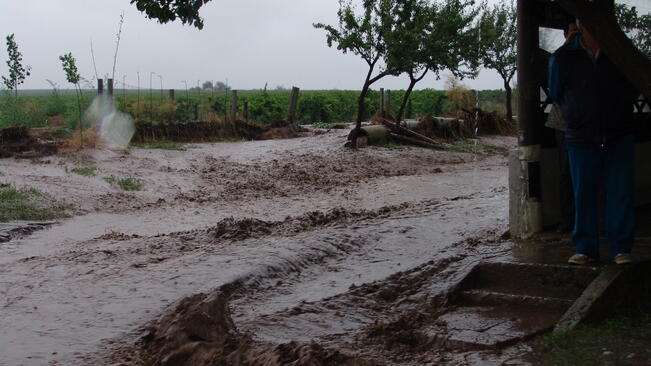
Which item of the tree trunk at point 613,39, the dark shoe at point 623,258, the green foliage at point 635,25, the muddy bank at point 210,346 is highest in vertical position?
the green foliage at point 635,25

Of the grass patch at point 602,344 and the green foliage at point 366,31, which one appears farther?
the green foliage at point 366,31

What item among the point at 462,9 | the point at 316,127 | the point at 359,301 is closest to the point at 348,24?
the point at 462,9

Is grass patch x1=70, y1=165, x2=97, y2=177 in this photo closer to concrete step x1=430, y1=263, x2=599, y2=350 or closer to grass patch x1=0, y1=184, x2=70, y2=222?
grass patch x1=0, y1=184, x2=70, y2=222

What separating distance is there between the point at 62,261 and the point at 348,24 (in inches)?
668

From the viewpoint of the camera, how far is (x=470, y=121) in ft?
98.1

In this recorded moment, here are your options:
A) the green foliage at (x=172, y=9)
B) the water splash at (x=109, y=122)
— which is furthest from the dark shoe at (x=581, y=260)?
the water splash at (x=109, y=122)

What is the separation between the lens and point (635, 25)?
8.55 metres

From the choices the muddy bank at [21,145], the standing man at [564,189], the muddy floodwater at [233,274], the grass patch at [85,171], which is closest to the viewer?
the muddy floodwater at [233,274]

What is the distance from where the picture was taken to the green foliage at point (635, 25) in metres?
8.45

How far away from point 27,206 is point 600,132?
8.79 m

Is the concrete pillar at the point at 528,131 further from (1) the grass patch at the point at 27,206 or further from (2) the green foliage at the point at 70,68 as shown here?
(2) the green foliage at the point at 70,68

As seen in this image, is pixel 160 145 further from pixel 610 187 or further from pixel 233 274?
pixel 610 187

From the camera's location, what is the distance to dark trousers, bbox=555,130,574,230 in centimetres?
693

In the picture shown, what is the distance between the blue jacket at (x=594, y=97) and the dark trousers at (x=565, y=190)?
1048 mm
